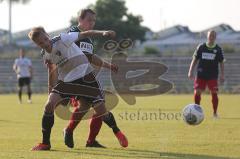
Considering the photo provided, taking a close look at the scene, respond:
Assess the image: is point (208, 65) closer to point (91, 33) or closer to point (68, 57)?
point (68, 57)

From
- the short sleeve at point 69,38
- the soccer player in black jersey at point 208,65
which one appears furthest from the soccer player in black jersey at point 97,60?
the soccer player in black jersey at point 208,65

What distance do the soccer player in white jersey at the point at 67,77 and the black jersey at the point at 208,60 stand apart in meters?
7.29

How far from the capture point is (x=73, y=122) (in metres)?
10.4

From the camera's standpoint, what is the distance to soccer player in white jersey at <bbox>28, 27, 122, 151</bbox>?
9773 mm

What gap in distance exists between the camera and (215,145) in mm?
10602

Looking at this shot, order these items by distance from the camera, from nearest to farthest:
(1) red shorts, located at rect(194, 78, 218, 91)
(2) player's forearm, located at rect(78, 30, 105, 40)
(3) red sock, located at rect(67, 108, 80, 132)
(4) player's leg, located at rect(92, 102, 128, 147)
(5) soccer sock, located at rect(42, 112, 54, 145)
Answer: (2) player's forearm, located at rect(78, 30, 105, 40) → (5) soccer sock, located at rect(42, 112, 54, 145) → (4) player's leg, located at rect(92, 102, 128, 147) → (3) red sock, located at rect(67, 108, 80, 132) → (1) red shorts, located at rect(194, 78, 218, 91)

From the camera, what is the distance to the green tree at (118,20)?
63281 mm

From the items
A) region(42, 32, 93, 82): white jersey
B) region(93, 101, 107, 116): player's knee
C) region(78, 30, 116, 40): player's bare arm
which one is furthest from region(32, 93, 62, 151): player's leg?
region(78, 30, 116, 40): player's bare arm

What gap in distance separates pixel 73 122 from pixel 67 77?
802mm

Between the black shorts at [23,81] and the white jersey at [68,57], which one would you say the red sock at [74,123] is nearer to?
the white jersey at [68,57]

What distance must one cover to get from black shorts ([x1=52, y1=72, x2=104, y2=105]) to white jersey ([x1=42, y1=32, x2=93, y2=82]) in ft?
0.26
